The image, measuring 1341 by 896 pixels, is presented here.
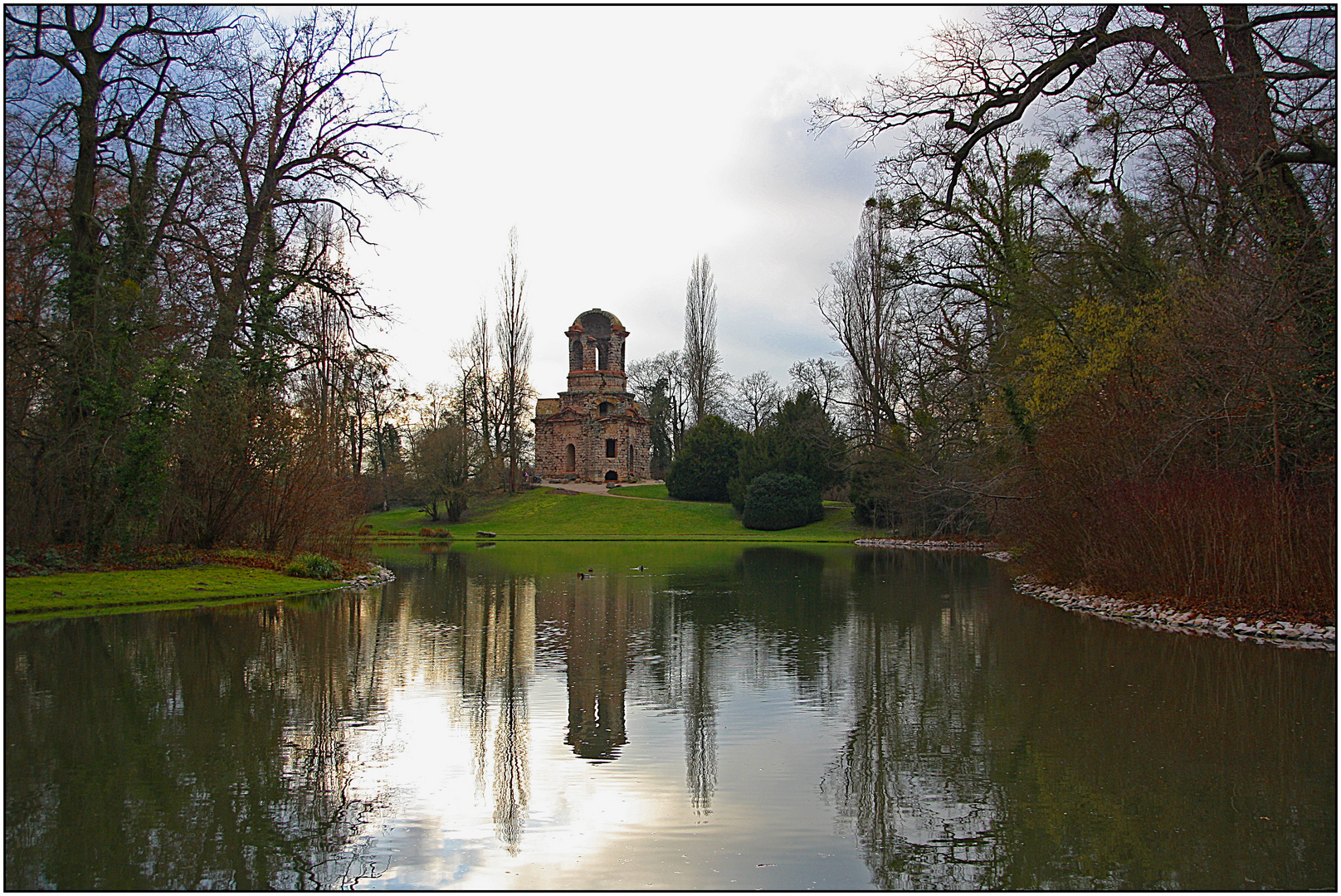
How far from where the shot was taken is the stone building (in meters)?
57.4

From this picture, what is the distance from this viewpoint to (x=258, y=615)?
13.6 metres

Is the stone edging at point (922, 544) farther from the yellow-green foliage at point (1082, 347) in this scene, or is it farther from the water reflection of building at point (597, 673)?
the water reflection of building at point (597, 673)

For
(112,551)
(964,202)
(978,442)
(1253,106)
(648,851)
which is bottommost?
(648,851)

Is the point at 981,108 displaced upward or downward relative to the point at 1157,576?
upward

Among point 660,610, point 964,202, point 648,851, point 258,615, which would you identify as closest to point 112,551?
point 258,615

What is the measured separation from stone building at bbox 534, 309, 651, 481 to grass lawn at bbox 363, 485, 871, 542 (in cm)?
623

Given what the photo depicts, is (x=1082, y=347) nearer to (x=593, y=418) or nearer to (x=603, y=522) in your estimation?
(x=603, y=522)

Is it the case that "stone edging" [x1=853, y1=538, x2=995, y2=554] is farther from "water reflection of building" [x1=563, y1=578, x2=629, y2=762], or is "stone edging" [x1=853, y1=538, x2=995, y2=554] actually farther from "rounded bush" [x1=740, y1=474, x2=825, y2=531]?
"water reflection of building" [x1=563, y1=578, x2=629, y2=762]

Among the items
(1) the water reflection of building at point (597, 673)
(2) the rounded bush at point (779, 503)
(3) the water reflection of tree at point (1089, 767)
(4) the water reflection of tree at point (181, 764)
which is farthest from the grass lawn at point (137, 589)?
(2) the rounded bush at point (779, 503)

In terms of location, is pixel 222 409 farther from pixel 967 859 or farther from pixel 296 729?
pixel 967 859

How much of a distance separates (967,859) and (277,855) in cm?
341

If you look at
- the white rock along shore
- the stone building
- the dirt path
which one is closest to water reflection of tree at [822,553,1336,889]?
the white rock along shore

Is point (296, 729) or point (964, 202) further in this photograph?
point (964, 202)

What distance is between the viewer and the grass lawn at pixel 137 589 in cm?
1318
